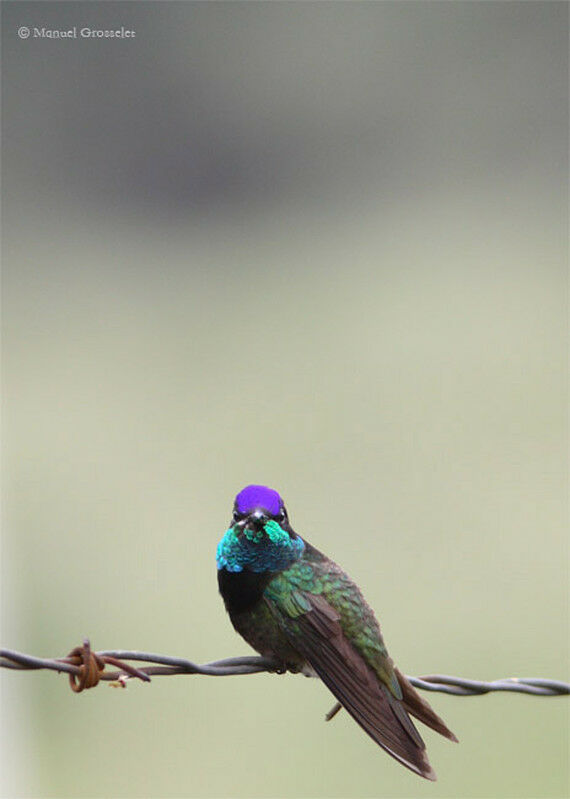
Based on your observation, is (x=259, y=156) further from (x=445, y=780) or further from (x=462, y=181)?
(x=445, y=780)

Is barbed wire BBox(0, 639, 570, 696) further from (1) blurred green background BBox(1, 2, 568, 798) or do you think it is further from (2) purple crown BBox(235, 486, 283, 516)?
(1) blurred green background BBox(1, 2, 568, 798)

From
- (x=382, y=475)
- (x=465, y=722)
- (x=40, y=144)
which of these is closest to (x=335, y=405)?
(x=382, y=475)

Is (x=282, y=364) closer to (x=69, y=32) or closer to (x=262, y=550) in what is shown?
(x=69, y=32)

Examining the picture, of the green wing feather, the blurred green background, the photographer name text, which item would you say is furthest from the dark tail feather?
the photographer name text

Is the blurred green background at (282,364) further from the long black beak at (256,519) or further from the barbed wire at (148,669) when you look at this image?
the barbed wire at (148,669)

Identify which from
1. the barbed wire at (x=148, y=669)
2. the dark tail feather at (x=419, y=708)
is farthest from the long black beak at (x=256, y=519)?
the dark tail feather at (x=419, y=708)

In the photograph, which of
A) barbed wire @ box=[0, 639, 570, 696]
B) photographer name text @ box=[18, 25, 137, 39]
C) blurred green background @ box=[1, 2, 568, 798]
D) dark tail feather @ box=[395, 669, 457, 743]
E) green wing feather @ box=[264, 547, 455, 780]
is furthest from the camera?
photographer name text @ box=[18, 25, 137, 39]
